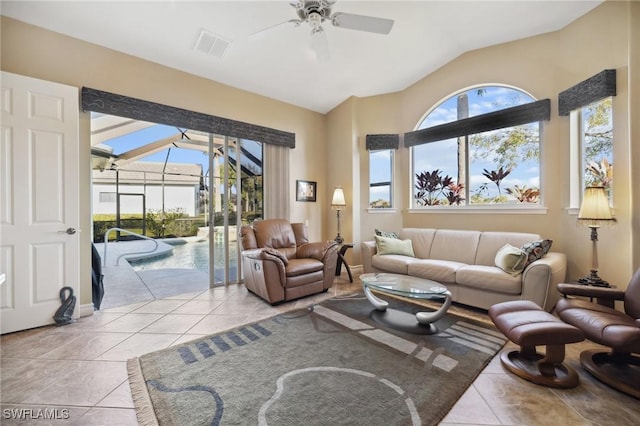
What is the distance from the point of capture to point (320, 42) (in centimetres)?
267

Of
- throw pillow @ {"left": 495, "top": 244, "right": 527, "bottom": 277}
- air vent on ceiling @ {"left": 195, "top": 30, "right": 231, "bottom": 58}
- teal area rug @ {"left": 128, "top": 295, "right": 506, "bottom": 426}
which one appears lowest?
teal area rug @ {"left": 128, "top": 295, "right": 506, "bottom": 426}

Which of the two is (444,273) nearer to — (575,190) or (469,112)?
(575,190)

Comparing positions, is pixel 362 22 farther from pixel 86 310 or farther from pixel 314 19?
pixel 86 310

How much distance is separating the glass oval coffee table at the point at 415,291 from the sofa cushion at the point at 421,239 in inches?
48.1

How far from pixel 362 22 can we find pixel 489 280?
289 centimetres

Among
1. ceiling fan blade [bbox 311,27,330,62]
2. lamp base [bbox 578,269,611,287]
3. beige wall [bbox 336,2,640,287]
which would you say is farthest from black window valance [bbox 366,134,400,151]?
lamp base [bbox 578,269,611,287]

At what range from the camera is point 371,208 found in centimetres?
489

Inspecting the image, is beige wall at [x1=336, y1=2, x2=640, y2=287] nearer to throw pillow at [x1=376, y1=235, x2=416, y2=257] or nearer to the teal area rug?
throw pillow at [x1=376, y1=235, x2=416, y2=257]

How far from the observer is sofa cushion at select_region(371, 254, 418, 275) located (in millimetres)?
3572

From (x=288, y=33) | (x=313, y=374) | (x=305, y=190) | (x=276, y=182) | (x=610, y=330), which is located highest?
(x=288, y=33)

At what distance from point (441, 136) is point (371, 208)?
5.41 ft

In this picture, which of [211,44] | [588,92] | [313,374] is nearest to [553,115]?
[588,92]

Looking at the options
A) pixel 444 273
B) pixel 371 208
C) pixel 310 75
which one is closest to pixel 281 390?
pixel 444 273

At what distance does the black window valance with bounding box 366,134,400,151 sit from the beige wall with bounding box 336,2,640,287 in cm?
13
